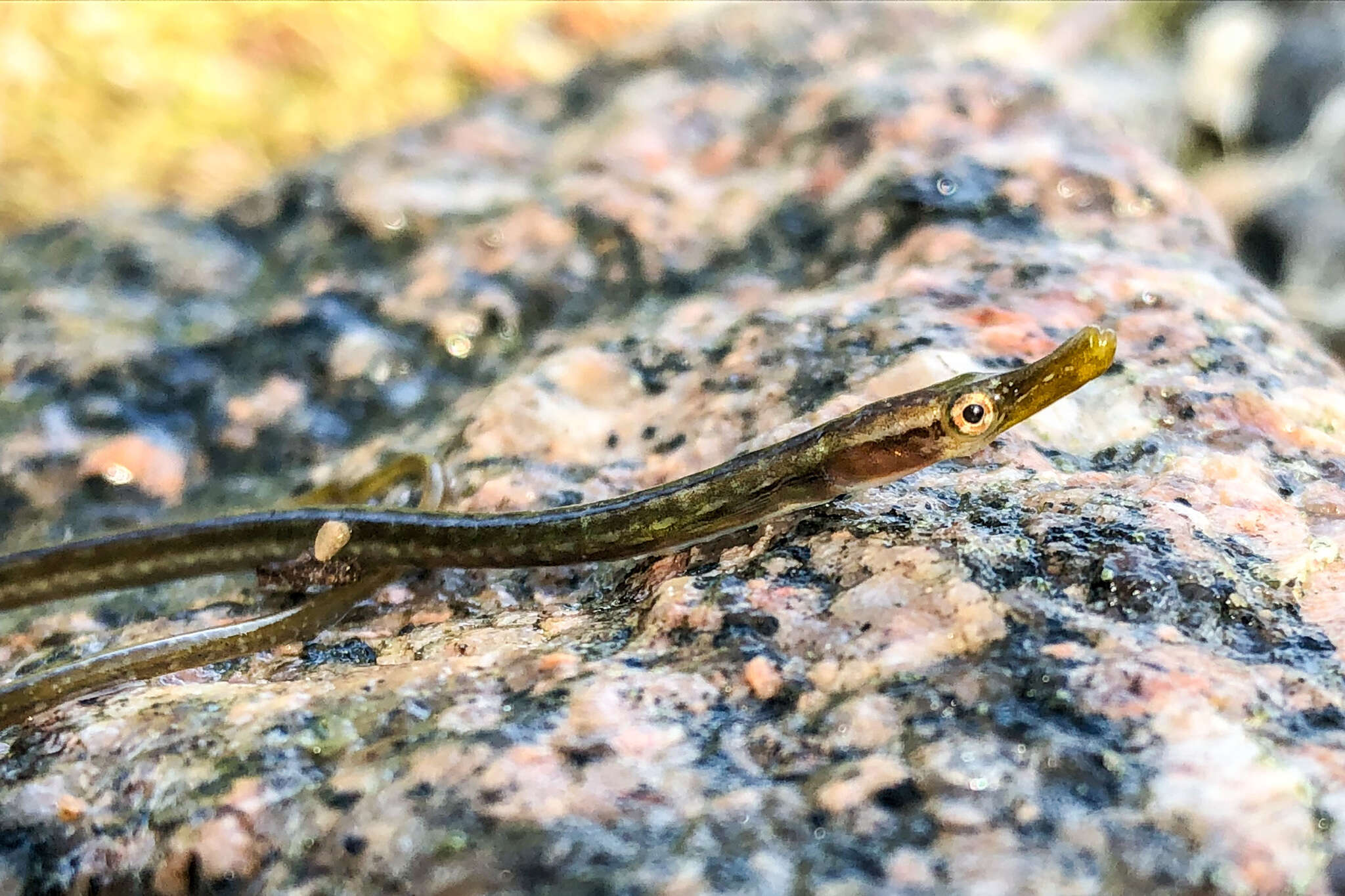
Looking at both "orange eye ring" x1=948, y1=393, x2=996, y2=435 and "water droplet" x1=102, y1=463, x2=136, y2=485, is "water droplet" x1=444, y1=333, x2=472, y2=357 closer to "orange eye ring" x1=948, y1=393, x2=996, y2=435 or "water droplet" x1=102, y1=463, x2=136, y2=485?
"water droplet" x1=102, y1=463, x2=136, y2=485

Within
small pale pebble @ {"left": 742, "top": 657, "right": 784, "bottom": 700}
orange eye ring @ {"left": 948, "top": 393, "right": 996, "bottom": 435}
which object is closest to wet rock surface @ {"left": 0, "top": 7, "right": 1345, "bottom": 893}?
small pale pebble @ {"left": 742, "top": 657, "right": 784, "bottom": 700}

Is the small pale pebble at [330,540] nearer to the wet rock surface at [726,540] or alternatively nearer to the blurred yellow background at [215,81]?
the wet rock surface at [726,540]

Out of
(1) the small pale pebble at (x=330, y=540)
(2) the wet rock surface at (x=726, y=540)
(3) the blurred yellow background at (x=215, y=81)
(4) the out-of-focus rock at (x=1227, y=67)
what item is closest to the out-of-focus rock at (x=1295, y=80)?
(4) the out-of-focus rock at (x=1227, y=67)

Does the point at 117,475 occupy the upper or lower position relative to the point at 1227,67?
lower

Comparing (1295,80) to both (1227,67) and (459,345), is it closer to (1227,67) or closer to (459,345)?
(1227,67)

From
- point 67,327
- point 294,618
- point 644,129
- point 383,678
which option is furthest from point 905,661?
point 67,327

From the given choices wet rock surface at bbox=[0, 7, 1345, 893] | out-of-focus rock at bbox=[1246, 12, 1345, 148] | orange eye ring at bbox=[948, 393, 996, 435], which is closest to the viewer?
wet rock surface at bbox=[0, 7, 1345, 893]

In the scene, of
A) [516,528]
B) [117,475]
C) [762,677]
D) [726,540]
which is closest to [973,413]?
[726,540]
